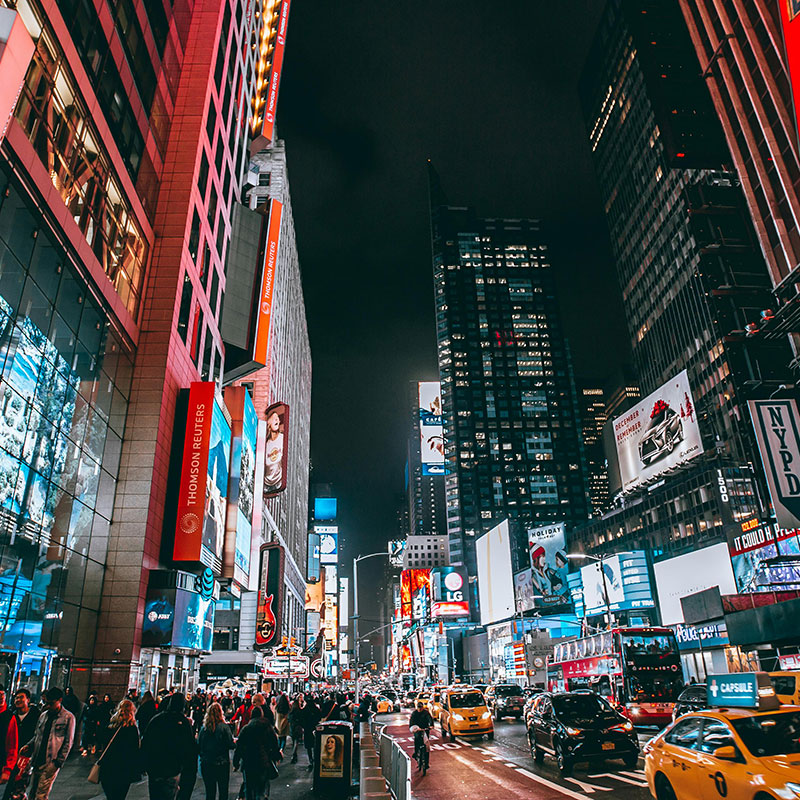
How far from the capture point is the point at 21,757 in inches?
404

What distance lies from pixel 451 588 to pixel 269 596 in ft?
305

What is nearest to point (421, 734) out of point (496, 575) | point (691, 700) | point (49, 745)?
point (49, 745)

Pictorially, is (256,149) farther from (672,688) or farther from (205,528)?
(672,688)

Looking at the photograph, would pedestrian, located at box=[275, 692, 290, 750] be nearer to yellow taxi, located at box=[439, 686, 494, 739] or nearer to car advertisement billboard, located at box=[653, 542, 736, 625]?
yellow taxi, located at box=[439, 686, 494, 739]

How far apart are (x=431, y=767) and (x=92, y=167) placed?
24673 mm

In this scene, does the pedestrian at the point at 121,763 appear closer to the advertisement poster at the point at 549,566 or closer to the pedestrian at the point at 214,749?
the pedestrian at the point at 214,749

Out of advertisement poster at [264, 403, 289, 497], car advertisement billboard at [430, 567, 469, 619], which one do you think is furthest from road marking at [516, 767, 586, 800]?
car advertisement billboard at [430, 567, 469, 619]

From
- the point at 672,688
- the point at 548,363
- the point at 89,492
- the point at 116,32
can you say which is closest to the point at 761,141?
the point at 672,688

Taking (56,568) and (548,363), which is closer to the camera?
(56,568)

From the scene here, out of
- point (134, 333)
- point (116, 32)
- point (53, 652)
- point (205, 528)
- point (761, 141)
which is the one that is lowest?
point (53, 652)

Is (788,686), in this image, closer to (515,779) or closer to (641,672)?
(515,779)

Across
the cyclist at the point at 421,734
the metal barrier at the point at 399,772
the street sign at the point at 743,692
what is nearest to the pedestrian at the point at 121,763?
the metal barrier at the point at 399,772

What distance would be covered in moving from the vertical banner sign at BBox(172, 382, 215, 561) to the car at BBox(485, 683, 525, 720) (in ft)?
63.1

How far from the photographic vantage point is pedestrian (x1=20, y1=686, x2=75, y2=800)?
31.6 feet
